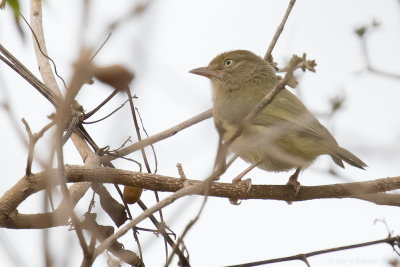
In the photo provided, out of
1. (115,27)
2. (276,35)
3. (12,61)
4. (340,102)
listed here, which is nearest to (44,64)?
(12,61)

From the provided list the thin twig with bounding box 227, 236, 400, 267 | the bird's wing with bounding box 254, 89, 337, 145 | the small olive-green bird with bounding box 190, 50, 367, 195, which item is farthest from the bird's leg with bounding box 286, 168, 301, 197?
the thin twig with bounding box 227, 236, 400, 267

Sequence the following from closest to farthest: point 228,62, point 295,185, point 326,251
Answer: point 326,251 → point 295,185 → point 228,62

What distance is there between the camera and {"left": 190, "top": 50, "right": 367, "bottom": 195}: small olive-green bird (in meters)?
4.98

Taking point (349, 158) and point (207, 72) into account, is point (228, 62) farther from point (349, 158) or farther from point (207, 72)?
point (349, 158)

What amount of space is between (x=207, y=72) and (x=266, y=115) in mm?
1544

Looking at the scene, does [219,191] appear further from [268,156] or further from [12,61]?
[12,61]

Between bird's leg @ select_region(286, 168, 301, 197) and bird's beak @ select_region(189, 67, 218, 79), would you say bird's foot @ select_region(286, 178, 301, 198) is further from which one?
bird's beak @ select_region(189, 67, 218, 79)

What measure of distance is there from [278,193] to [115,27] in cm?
339

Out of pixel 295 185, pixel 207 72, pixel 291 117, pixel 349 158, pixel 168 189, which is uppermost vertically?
pixel 207 72

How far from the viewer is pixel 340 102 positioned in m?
3.52

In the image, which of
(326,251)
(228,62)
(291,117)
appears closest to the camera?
(326,251)

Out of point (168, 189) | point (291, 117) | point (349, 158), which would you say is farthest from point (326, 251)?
point (291, 117)

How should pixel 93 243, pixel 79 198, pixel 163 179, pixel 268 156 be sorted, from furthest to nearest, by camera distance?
pixel 268 156
pixel 79 198
pixel 163 179
pixel 93 243

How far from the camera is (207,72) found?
6891 millimetres
